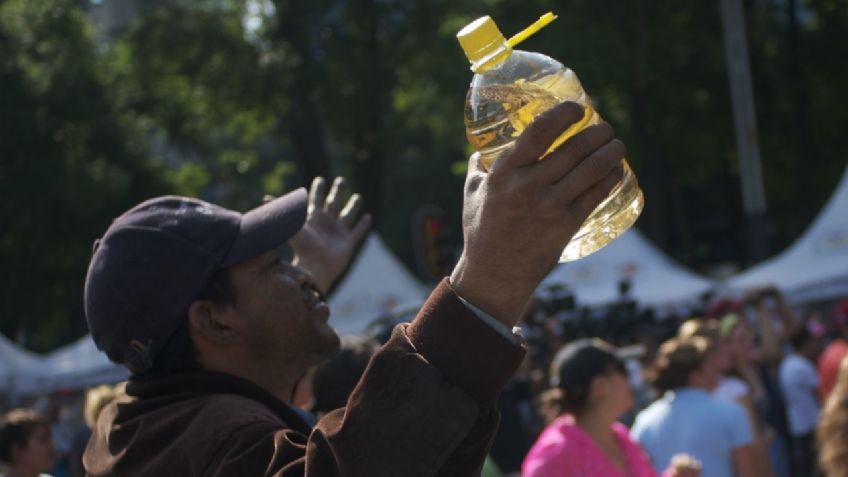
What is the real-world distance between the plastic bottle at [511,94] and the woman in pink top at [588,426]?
10.5ft

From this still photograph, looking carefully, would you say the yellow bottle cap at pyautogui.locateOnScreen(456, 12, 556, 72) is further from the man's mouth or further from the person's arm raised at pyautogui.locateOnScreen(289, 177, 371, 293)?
the person's arm raised at pyautogui.locateOnScreen(289, 177, 371, 293)

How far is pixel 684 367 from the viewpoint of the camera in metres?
6.50

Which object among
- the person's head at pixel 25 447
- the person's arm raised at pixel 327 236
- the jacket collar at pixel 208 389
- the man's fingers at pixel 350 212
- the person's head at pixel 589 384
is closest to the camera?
the jacket collar at pixel 208 389

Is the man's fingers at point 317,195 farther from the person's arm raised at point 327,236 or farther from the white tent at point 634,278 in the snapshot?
the white tent at point 634,278

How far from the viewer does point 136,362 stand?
228 centimetres

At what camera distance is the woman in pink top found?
502 cm

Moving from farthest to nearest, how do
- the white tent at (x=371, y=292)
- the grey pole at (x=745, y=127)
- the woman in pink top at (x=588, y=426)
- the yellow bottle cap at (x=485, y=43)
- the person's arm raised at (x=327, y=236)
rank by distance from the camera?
the grey pole at (x=745, y=127), the white tent at (x=371, y=292), the woman in pink top at (x=588, y=426), the person's arm raised at (x=327, y=236), the yellow bottle cap at (x=485, y=43)

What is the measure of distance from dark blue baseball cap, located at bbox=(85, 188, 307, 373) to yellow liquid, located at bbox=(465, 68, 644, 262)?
601mm

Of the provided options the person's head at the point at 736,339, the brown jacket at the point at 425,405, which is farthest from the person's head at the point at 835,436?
the person's head at the point at 736,339

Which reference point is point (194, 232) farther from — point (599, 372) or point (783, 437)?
point (783, 437)

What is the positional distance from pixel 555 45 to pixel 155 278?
21.0 meters

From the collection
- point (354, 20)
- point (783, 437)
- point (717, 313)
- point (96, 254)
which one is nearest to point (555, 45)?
point (354, 20)

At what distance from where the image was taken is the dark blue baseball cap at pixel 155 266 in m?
2.22

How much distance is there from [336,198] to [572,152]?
6.53ft
